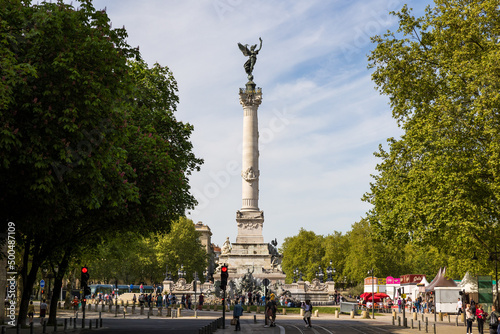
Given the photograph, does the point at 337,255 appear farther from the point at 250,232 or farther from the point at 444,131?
the point at 444,131

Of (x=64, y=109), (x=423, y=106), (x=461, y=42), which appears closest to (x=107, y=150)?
(x=64, y=109)

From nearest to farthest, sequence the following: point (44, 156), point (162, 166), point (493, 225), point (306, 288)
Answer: point (44, 156), point (162, 166), point (493, 225), point (306, 288)

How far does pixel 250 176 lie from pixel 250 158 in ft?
7.95

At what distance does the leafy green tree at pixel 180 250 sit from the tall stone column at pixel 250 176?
1290 inches

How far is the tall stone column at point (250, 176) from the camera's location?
230 ft

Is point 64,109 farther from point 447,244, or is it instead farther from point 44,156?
point 447,244

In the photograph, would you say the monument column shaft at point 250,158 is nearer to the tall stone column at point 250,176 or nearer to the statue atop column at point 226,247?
the tall stone column at point 250,176

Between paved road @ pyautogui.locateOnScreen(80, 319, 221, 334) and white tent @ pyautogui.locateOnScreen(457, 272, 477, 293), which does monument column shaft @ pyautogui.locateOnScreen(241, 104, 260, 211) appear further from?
paved road @ pyautogui.locateOnScreen(80, 319, 221, 334)

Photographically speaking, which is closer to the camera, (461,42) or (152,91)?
(461,42)

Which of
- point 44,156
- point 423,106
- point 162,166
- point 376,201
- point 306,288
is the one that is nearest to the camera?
point 44,156

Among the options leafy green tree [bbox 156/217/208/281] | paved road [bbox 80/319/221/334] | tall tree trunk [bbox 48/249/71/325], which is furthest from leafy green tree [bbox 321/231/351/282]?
tall tree trunk [bbox 48/249/71/325]

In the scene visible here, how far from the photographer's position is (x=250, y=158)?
235 feet

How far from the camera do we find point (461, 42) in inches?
1167

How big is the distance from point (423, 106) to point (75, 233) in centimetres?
1946
